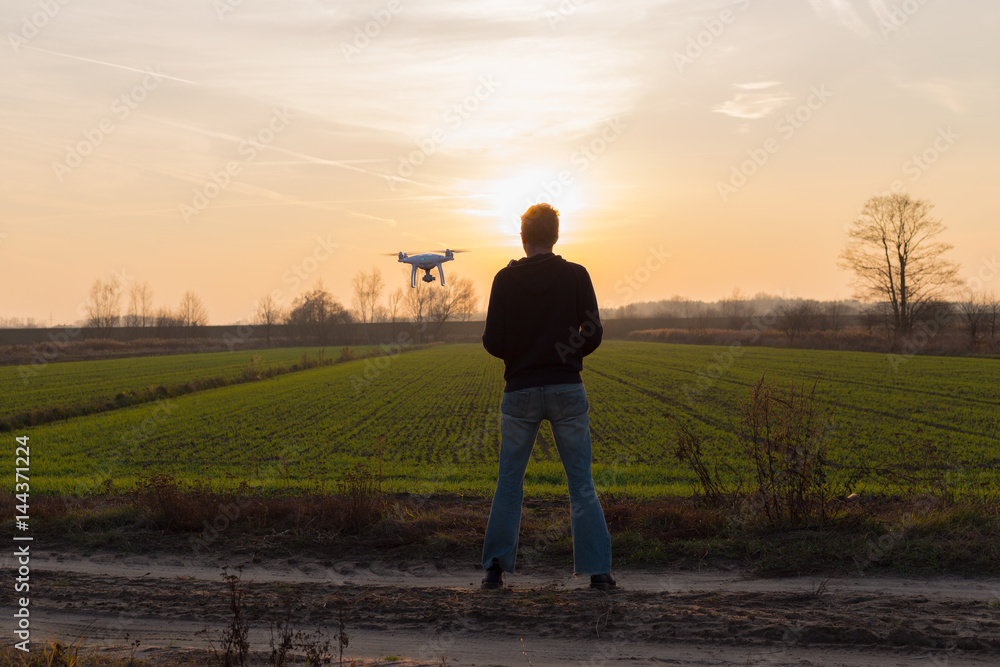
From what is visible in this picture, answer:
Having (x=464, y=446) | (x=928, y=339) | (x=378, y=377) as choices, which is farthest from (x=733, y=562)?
(x=928, y=339)

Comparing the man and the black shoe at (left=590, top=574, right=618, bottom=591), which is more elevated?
the man

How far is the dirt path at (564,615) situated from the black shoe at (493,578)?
0.09 metres

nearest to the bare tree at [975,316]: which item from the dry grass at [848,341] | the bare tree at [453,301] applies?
the dry grass at [848,341]

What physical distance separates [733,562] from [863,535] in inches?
47.9

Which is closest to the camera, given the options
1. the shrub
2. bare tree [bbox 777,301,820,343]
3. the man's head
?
the man's head

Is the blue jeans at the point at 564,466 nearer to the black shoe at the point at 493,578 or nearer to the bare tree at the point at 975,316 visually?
the black shoe at the point at 493,578

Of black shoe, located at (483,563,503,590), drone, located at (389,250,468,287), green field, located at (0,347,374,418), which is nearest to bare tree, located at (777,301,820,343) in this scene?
green field, located at (0,347,374,418)

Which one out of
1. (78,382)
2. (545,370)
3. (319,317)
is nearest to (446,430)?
(545,370)

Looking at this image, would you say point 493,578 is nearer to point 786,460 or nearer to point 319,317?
point 786,460

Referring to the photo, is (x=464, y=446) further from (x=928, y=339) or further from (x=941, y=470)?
(x=928, y=339)

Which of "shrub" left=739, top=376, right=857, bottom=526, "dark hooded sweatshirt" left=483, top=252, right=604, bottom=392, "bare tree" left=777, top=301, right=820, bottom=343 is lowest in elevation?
"shrub" left=739, top=376, right=857, bottom=526

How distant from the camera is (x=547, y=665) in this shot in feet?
11.9

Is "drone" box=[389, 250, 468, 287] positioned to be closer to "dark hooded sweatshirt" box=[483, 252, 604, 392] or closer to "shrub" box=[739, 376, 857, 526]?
"dark hooded sweatshirt" box=[483, 252, 604, 392]

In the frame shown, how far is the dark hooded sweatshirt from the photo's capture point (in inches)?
184
